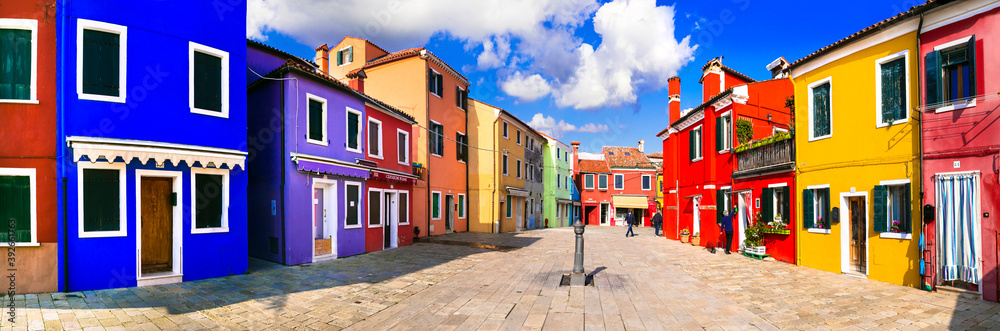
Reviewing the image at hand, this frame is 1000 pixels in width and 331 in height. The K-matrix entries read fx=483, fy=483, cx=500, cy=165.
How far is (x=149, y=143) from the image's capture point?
916 cm

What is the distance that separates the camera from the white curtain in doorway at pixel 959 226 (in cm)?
895

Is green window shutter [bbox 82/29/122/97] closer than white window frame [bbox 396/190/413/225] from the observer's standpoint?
Yes

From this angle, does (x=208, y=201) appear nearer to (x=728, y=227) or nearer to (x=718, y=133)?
(x=728, y=227)

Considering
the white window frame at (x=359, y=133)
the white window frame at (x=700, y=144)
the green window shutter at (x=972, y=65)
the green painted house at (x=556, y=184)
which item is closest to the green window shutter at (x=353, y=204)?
the white window frame at (x=359, y=133)

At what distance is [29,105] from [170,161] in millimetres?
2290

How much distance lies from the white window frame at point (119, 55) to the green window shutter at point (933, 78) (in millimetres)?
15656

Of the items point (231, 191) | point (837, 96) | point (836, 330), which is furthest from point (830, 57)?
point (231, 191)

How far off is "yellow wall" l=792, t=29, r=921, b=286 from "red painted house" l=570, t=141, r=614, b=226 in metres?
34.2

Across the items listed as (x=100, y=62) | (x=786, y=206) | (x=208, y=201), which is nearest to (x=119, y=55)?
(x=100, y=62)

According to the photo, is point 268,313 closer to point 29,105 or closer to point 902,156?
point 29,105

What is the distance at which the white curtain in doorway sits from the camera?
29.4ft

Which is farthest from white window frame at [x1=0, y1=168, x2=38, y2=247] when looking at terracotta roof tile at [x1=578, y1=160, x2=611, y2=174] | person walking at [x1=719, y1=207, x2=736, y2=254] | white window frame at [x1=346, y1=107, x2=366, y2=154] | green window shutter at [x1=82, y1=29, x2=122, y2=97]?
terracotta roof tile at [x1=578, y1=160, x2=611, y2=174]

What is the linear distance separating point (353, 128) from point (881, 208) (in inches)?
555

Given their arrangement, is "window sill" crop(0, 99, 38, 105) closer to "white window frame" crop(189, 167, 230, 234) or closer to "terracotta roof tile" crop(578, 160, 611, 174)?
"white window frame" crop(189, 167, 230, 234)
